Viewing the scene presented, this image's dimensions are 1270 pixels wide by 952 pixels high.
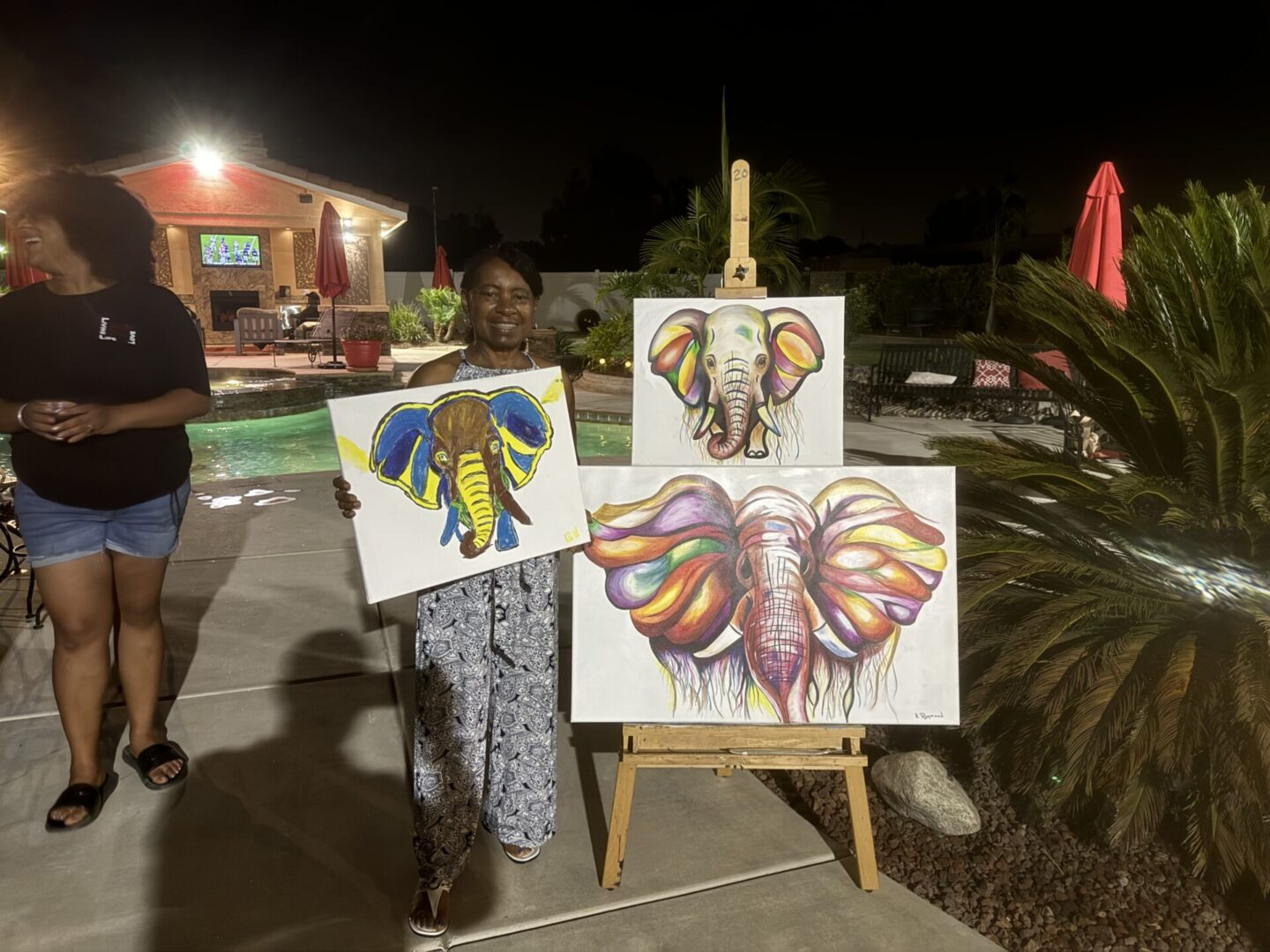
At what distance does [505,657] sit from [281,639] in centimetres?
227

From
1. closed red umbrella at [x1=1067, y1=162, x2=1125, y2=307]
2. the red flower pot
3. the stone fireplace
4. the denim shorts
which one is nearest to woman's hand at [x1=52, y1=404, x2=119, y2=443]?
the denim shorts

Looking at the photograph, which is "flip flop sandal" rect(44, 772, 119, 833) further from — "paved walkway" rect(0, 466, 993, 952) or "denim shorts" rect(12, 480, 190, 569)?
"denim shorts" rect(12, 480, 190, 569)

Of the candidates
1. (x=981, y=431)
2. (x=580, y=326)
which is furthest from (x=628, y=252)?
(x=981, y=431)

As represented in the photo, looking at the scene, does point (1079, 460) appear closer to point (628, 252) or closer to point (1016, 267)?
point (1016, 267)

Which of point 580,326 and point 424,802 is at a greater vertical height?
point 580,326

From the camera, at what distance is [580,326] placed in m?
24.9

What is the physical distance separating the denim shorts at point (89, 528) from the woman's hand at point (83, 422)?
0.83 ft

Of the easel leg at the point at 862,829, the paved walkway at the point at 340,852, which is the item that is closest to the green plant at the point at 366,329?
the paved walkway at the point at 340,852

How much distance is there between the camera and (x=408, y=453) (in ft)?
6.64

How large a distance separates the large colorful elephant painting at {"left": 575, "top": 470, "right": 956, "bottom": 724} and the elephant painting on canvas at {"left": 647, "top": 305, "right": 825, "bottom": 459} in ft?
2.11

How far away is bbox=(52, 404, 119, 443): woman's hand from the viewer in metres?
→ 2.18

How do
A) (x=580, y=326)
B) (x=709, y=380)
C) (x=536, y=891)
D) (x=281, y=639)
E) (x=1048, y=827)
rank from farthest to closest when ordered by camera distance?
(x=580, y=326)
(x=281, y=639)
(x=709, y=380)
(x=1048, y=827)
(x=536, y=891)

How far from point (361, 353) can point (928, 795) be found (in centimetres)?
1349

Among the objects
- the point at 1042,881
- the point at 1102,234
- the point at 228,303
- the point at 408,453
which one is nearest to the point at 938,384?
the point at 1102,234
